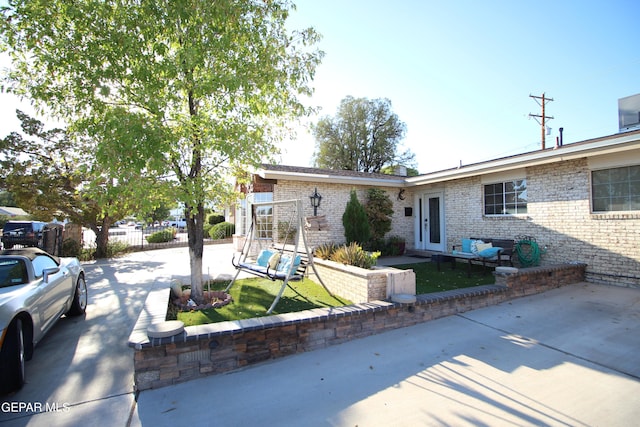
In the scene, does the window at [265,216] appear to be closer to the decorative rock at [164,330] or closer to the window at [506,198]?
the decorative rock at [164,330]

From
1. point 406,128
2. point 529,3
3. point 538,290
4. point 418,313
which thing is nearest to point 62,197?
point 418,313

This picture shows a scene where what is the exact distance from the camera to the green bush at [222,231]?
1705 centimetres

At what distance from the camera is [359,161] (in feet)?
92.1

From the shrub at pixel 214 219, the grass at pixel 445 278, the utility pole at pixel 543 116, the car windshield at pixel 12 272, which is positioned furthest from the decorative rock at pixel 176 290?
the utility pole at pixel 543 116

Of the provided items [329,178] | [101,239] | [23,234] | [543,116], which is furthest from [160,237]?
[543,116]

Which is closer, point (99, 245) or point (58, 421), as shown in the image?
point (58, 421)

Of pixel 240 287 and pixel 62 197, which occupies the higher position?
pixel 62 197

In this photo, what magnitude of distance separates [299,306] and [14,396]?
333cm

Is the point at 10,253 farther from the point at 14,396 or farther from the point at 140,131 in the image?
the point at 140,131

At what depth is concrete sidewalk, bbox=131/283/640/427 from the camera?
8.30ft

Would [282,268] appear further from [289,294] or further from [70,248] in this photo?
[70,248]

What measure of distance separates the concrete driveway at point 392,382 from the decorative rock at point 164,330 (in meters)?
0.54

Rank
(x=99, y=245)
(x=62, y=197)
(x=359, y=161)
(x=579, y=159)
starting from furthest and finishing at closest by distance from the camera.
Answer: (x=359, y=161)
(x=99, y=245)
(x=62, y=197)
(x=579, y=159)

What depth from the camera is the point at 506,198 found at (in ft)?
29.0
